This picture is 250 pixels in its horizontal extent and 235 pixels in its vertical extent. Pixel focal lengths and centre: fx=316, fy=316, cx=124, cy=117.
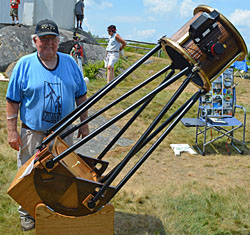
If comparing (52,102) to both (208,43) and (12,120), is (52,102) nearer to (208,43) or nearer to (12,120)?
(12,120)

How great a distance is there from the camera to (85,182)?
2.50 metres

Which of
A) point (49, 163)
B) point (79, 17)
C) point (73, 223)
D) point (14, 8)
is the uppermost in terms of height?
point (79, 17)

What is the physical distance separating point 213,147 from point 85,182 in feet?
14.5

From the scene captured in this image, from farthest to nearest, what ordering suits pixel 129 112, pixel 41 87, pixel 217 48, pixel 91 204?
pixel 41 87 → pixel 91 204 → pixel 129 112 → pixel 217 48

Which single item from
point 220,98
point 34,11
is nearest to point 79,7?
point 34,11

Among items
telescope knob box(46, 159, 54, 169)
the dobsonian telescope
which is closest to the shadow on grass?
the dobsonian telescope

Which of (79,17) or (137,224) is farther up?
(79,17)

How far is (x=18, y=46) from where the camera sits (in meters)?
13.4

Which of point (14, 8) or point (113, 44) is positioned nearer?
point (113, 44)

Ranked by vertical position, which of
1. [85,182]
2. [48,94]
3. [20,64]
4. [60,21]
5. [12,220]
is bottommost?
[12,220]

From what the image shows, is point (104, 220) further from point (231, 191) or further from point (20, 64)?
point (231, 191)

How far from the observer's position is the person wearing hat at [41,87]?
299 cm

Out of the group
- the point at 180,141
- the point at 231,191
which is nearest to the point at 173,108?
the point at 180,141

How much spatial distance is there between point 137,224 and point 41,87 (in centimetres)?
187
